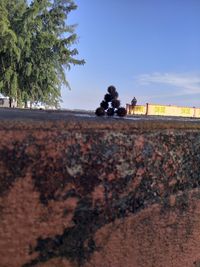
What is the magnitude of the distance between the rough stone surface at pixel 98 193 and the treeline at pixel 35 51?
17.2 meters

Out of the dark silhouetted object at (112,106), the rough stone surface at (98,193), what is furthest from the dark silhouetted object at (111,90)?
the rough stone surface at (98,193)

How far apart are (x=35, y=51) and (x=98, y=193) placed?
18786 mm

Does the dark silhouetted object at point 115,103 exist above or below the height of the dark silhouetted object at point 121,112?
above

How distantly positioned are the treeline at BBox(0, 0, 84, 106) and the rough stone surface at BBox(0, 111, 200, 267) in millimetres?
17191

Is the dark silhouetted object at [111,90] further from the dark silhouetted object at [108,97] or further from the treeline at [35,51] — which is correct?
the treeline at [35,51]

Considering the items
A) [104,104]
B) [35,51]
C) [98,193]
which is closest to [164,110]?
[35,51]

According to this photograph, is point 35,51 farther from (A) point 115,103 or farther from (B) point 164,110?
(A) point 115,103

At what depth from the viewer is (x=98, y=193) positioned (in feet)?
2.85

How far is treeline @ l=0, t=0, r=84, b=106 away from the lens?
1838 cm

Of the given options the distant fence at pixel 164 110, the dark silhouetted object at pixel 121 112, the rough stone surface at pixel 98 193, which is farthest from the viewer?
the distant fence at pixel 164 110

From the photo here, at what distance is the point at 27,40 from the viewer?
60.2 feet

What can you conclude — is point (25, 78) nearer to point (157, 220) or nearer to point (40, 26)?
point (40, 26)

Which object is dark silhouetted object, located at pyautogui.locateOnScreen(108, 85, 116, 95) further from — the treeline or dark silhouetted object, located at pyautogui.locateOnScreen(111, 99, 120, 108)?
the treeline

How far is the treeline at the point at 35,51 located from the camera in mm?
18375
